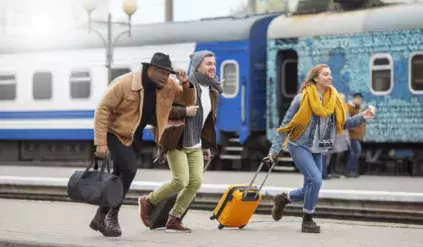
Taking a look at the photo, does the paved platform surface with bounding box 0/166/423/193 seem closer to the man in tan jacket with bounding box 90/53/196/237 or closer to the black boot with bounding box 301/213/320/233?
the black boot with bounding box 301/213/320/233

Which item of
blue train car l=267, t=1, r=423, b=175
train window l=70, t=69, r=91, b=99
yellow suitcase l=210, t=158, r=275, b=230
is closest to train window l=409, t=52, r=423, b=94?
blue train car l=267, t=1, r=423, b=175

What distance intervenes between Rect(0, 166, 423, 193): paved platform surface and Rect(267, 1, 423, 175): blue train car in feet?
3.43

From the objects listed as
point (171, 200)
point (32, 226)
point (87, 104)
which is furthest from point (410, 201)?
point (87, 104)

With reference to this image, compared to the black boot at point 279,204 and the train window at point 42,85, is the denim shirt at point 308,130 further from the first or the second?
the train window at point 42,85

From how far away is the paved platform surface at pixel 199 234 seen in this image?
9.22m

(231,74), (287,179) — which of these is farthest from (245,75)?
(287,179)

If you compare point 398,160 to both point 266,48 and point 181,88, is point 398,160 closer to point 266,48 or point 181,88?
point 266,48

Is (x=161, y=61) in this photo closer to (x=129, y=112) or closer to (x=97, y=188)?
(x=129, y=112)

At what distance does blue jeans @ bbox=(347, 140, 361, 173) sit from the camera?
1977cm

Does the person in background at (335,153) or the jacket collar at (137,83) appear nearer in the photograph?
the jacket collar at (137,83)

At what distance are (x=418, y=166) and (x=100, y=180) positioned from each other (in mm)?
12478

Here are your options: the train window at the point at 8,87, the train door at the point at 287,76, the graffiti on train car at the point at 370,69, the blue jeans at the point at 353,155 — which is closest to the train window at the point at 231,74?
the train door at the point at 287,76

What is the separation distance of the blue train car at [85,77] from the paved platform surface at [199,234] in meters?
10.0

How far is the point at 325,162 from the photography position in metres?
18.8
